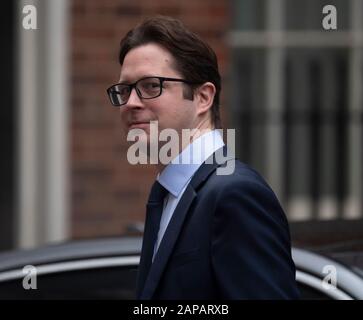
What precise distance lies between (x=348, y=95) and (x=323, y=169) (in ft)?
2.13

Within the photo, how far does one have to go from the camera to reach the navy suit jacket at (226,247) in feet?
7.11

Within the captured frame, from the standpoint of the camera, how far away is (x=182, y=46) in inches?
95.0

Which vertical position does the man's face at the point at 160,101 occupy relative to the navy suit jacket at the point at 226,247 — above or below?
above

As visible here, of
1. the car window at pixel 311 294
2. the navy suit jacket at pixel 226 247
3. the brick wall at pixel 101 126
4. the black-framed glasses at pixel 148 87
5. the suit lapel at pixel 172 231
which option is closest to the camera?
the navy suit jacket at pixel 226 247

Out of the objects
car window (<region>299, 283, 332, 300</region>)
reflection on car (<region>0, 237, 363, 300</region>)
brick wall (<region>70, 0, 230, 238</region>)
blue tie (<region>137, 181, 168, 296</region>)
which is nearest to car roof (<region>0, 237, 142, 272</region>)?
reflection on car (<region>0, 237, 363, 300</region>)

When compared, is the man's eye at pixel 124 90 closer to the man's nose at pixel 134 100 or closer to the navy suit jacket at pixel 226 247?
the man's nose at pixel 134 100

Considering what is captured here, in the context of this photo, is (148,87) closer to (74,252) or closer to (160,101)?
(160,101)

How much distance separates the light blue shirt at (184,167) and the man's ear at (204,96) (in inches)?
2.9

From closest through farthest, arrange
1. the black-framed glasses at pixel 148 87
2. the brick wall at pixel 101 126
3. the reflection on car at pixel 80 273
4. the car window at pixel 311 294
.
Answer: the black-framed glasses at pixel 148 87
the car window at pixel 311 294
the reflection on car at pixel 80 273
the brick wall at pixel 101 126

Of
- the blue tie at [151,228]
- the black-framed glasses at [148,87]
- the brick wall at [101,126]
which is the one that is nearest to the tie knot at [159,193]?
the blue tie at [151,228]

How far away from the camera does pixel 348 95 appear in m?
7.75

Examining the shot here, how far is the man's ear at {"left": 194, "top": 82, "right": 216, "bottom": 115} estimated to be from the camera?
2.45 metres
